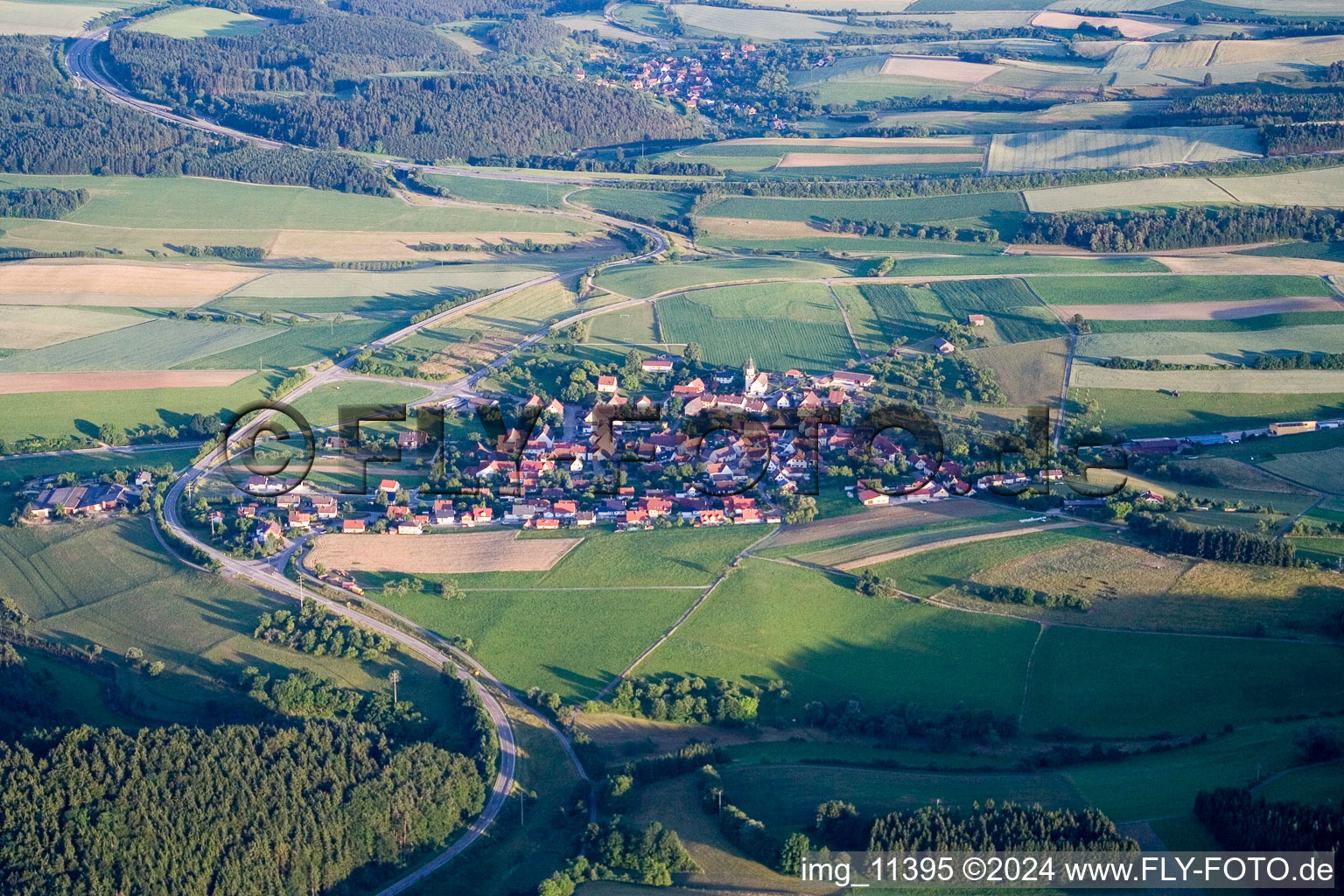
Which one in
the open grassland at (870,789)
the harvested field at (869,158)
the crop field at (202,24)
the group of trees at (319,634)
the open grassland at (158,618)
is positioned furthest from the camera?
the crop field at (202,24)

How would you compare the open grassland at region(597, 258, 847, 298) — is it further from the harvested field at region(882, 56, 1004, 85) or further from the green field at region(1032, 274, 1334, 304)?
the harvested field at region(882, 56, 1004, 85)

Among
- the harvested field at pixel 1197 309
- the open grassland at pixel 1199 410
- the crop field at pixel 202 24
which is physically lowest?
the open grassland at pixel 1199 410

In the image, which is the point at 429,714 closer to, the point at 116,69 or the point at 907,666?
the point at 907,666

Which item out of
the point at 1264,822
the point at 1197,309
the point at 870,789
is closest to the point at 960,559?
the point at 870,789

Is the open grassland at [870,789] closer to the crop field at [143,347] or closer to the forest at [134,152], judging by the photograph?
the crop field at [143,347]

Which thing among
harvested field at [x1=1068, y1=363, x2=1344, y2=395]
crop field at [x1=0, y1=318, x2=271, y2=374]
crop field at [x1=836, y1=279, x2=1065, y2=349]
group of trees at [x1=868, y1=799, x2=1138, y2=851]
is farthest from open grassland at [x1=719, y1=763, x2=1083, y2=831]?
crop field at [x1=0, y1=318, x2=271, y2=374]

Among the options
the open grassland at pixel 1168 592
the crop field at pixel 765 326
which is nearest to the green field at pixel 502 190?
the crop field at pixel 765 326
